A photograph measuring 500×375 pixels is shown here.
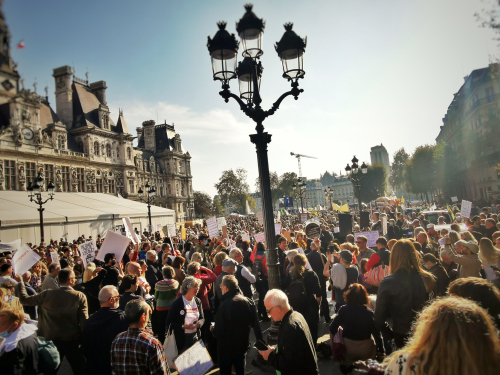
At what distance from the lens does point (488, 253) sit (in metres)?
5.48

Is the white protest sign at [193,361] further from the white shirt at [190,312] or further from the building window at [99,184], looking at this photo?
the building window at [99,184]

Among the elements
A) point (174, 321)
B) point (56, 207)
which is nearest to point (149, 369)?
point (174, 321)

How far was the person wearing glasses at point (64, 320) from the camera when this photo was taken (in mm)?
4629

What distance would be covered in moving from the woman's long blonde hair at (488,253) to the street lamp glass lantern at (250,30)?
5.22 m

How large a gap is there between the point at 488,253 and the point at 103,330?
6320 mm

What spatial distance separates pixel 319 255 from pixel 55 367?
5677 millimetres

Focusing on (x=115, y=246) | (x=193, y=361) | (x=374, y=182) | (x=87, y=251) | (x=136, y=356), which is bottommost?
(x=193, y=361)

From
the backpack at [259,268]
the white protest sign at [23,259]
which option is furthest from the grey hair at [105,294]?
the backpack at [259,268]

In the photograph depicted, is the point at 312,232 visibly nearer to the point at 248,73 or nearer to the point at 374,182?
the point at 248,73

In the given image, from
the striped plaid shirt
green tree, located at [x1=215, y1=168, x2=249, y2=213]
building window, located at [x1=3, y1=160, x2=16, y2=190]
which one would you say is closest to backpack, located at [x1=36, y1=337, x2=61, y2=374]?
the striped plaid shirt

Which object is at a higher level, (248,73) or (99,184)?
(99,184)

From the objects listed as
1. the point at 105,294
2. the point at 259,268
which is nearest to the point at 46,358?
the point at 105,294

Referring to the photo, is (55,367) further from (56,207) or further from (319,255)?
(56,207)

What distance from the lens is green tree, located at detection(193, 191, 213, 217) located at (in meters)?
85.8
